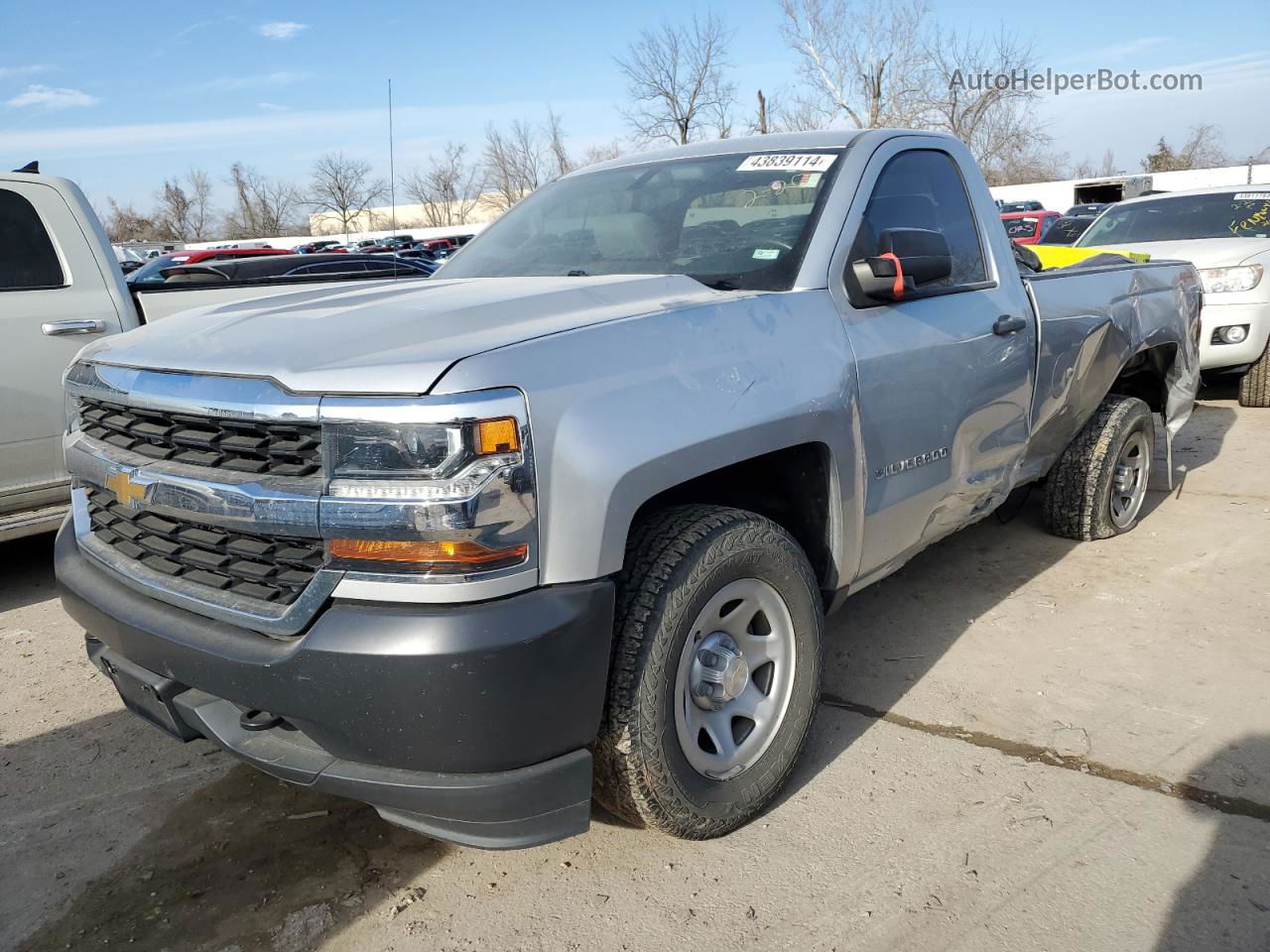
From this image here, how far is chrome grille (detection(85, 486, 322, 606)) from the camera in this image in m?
2.07

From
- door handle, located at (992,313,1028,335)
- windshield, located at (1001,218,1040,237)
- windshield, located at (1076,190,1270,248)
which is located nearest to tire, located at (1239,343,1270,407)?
windshield, located at (1076,190,1270,248)

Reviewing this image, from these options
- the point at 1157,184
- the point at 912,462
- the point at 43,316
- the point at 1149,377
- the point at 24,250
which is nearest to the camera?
the point at 912,462

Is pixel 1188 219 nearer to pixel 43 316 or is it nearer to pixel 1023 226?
pixel 43 316

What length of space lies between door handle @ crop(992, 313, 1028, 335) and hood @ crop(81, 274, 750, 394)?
131 cm

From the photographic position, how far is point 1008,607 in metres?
4.12

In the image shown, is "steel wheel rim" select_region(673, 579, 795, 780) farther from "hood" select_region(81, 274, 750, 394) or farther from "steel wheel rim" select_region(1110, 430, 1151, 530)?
"steel wheel rim" select_region(1110, 430, 1151, 530)

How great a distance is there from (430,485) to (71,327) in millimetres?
3592

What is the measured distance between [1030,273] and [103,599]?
3556 mm

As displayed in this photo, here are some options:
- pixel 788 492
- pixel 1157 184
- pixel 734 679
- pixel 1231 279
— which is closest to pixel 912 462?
pixel 788 492

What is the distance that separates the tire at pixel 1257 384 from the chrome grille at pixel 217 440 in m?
8.03

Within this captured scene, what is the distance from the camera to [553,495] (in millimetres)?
2006

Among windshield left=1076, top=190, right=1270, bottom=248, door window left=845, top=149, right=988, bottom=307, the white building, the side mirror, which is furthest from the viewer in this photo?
the white building

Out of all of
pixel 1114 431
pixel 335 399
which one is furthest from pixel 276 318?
pixel 1114 431

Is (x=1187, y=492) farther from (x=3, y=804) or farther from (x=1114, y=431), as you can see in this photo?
(x=3, y=804)
